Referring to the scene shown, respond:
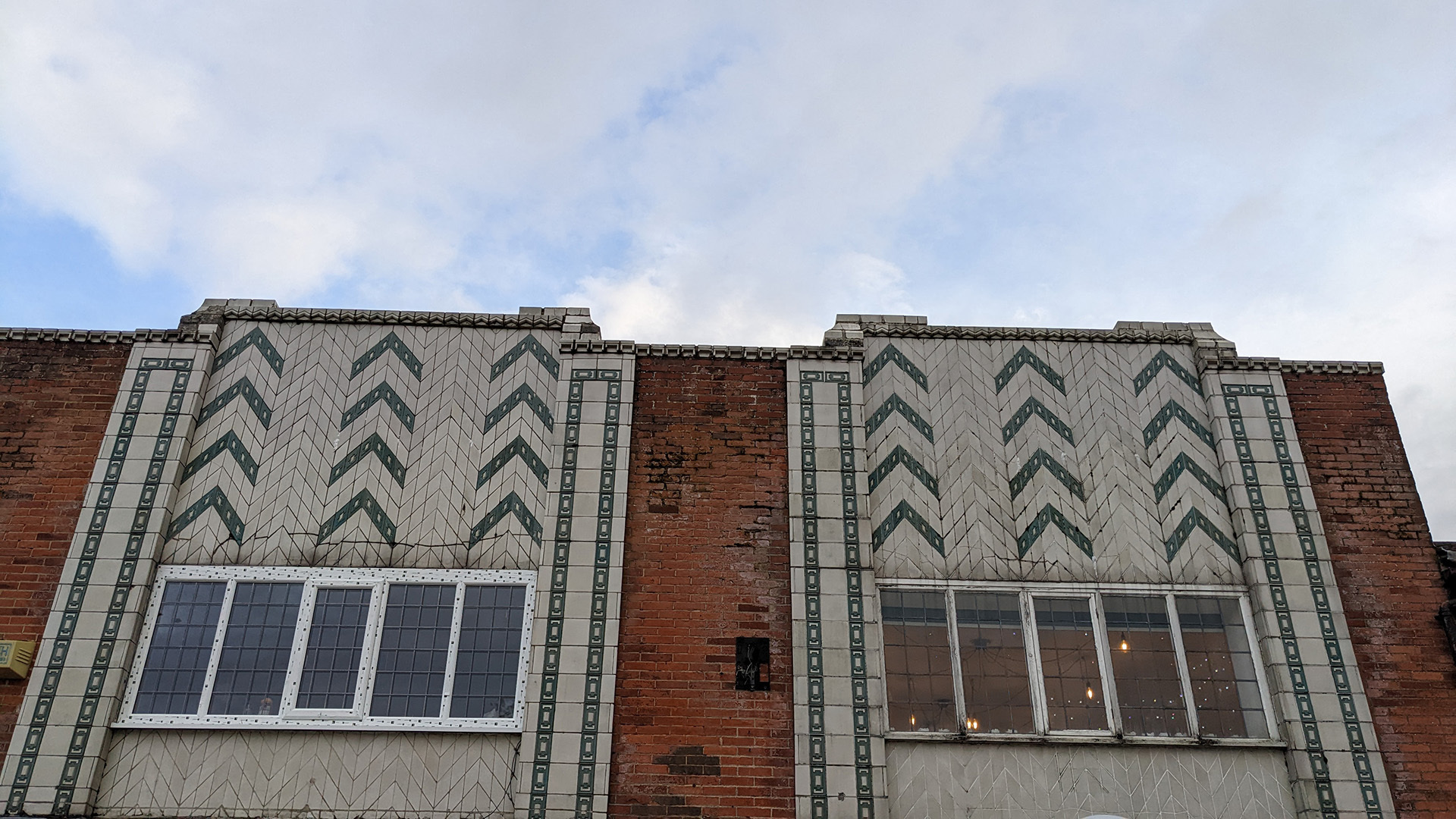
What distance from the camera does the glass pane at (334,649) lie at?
10.8 metres

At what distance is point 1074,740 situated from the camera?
10.8 metres

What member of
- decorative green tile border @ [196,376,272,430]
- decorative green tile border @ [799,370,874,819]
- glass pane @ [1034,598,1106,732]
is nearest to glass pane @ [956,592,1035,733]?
glass pane @ [1034,598,1106,732]

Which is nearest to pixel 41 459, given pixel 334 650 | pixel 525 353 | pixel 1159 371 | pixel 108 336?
pixel 108 336

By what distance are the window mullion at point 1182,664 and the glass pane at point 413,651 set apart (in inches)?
373

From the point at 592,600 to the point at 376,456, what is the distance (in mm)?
3772

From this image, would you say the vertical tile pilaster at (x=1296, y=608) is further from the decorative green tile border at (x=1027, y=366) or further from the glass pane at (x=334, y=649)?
the glass pane at (x=334, y=649)

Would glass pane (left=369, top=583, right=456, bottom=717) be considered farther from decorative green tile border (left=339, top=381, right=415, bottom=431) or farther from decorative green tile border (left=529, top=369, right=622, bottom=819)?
decorative green tile border (left=339, top=381, right=415, bottom=431)

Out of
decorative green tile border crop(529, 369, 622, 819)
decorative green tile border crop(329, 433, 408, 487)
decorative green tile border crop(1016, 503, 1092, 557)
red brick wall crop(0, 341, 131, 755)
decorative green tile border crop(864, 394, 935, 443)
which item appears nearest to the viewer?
decorative green tile border crop(529, 369, 622, 819)

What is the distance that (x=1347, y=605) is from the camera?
11.6 meters

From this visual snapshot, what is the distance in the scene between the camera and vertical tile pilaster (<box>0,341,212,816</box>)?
33.8ft

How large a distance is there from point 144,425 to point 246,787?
5298mm

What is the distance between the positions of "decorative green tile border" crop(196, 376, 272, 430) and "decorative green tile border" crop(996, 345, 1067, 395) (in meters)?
10.7

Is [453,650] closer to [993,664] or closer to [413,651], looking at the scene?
[413,651]

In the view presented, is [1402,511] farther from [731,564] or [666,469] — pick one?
[666,469]
